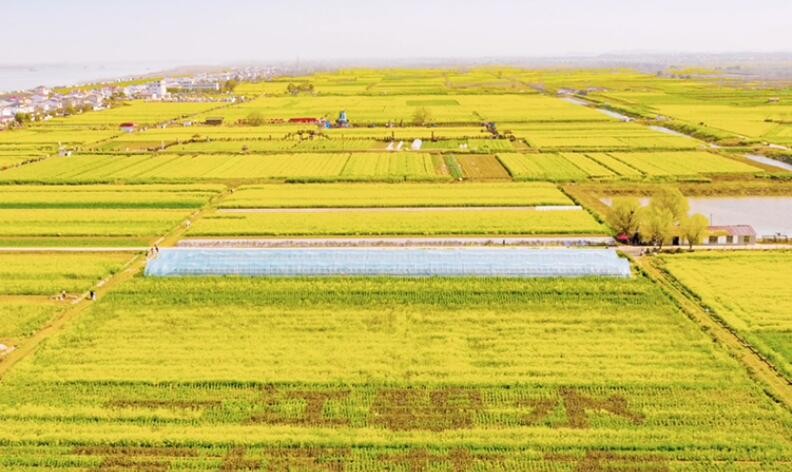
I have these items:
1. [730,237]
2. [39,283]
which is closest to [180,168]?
[39,283]

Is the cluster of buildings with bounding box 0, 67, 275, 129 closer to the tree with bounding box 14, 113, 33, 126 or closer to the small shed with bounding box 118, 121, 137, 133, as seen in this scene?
the tree with bounding box 14, 113, 33, 126

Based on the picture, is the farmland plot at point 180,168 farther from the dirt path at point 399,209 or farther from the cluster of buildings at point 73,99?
the cluster of buildings at point 73,99

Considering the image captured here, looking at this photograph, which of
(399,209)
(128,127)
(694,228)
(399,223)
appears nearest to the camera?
(694,228)

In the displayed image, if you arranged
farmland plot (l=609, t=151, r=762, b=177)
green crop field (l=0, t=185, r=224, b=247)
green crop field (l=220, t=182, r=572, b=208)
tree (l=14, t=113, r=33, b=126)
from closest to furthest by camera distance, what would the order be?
green crop field (l=0, t=185, r=224, b=247)
green crop field (l=220, t=182, r=572, b=208)
farmland plot (l=609, t=151, r=762, b=177)
tree (l=14, t=113, r=33, b=126)

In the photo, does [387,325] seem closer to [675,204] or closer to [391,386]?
[391,386]

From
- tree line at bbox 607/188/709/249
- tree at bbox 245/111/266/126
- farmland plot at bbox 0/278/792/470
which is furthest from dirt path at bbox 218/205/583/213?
tree at bbox 245/111/266/126

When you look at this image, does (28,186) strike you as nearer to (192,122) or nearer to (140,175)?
(140,175)

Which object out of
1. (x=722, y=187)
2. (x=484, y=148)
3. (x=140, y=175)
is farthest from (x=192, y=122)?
(x=722, y=187)

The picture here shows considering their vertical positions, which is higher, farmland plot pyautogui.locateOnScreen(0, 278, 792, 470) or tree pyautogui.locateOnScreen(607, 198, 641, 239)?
tree pyautogui.locateOnScreen(607, 198, 641, 239)
